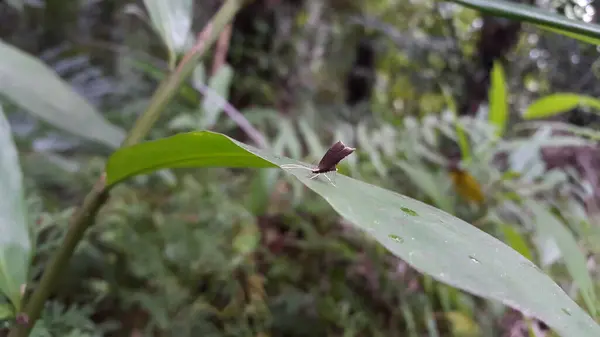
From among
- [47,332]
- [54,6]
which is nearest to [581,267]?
[47,332]

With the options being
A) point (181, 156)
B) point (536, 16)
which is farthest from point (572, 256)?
point (181, 156)

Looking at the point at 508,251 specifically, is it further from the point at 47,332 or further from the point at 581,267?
the point at 47,332

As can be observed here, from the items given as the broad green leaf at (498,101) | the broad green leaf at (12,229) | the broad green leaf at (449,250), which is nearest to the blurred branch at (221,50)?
the broad green leaf at (498,101)

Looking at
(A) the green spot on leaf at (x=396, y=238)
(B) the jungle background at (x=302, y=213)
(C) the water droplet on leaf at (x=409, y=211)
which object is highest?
(A) the green spot on leaf at (x=396, y=238)

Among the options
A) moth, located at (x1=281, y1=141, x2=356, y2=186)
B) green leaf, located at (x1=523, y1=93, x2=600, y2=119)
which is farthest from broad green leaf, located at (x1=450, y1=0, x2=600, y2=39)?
green leaf, located at (x1=523, y1=93, x2=600, y2=119)

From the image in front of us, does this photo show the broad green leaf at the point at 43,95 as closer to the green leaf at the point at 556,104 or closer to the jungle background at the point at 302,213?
the jungle background at the point at 302,213

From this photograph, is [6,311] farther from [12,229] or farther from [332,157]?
[332,157]
